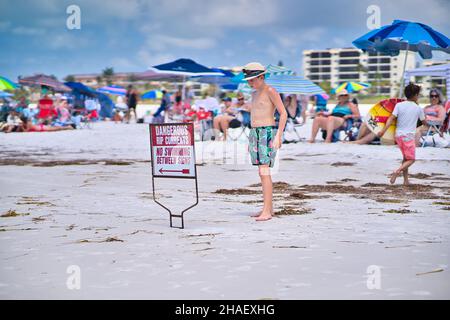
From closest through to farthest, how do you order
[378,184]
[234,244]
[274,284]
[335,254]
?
[274,284] → [335,254] → [234,244] → [378,184]

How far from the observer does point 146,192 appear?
9633 millimetres

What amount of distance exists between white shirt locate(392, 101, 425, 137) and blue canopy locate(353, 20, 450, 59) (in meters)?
6.26

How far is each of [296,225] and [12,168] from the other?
23.9 feet

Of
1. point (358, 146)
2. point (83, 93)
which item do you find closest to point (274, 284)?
point (358, 146)

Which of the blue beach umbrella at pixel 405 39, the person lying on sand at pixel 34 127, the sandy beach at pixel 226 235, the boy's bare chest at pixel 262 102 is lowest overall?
the sandy beach at pixel 226 235

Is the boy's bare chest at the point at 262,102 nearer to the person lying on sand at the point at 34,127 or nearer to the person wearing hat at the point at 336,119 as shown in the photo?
the person wearing hat at the point at 336,119

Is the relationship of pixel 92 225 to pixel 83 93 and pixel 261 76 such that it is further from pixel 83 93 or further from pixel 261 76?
pixel 83 93

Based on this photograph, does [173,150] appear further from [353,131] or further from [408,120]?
[353,131]

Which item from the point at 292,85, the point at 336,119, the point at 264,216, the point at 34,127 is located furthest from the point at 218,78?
the point at 264,216

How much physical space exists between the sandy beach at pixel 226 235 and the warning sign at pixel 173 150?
0.47 m

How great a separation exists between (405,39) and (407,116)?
21.0 feet

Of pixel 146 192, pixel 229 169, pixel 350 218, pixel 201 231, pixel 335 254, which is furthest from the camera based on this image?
pixel 229 169

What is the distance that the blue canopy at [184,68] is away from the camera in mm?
26109

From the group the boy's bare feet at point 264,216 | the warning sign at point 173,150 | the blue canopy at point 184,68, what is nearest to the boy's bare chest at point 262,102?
the warning sign at point 173,150
